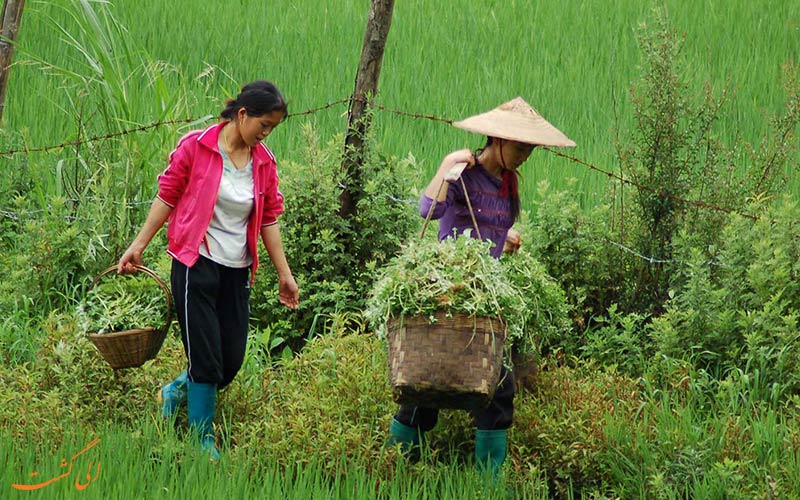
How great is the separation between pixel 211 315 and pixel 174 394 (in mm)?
432

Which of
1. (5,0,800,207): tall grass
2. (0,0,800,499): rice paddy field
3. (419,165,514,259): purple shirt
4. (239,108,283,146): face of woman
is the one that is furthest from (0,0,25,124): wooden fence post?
(419,165,514,259): purple shirt

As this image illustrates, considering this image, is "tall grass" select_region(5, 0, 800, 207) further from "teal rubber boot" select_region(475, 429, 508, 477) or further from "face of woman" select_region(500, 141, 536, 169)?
"teal rubber boot" select_region(475, 429, 508, 477)

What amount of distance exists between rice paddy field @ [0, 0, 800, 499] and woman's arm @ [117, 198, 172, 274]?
586 mm

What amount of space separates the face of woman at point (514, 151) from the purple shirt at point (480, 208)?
0.09m

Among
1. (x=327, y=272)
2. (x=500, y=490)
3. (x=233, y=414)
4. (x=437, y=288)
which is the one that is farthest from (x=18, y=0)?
(x=500, y=490)

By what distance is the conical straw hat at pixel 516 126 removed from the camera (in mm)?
4156

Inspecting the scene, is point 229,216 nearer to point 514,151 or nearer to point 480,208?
point 480,208

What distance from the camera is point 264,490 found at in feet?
12.8

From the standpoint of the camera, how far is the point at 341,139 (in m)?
5.84

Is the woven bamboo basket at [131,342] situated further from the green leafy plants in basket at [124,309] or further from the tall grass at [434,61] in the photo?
the tall grass at [434,61]

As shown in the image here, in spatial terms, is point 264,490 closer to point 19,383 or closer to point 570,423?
point 570,423

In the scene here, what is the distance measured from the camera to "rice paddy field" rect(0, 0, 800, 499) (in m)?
4.09

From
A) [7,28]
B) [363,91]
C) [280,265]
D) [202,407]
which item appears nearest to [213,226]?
[280,265]

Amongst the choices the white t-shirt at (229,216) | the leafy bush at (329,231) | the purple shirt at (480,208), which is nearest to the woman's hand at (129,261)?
the white t-shirt at (229,216)
